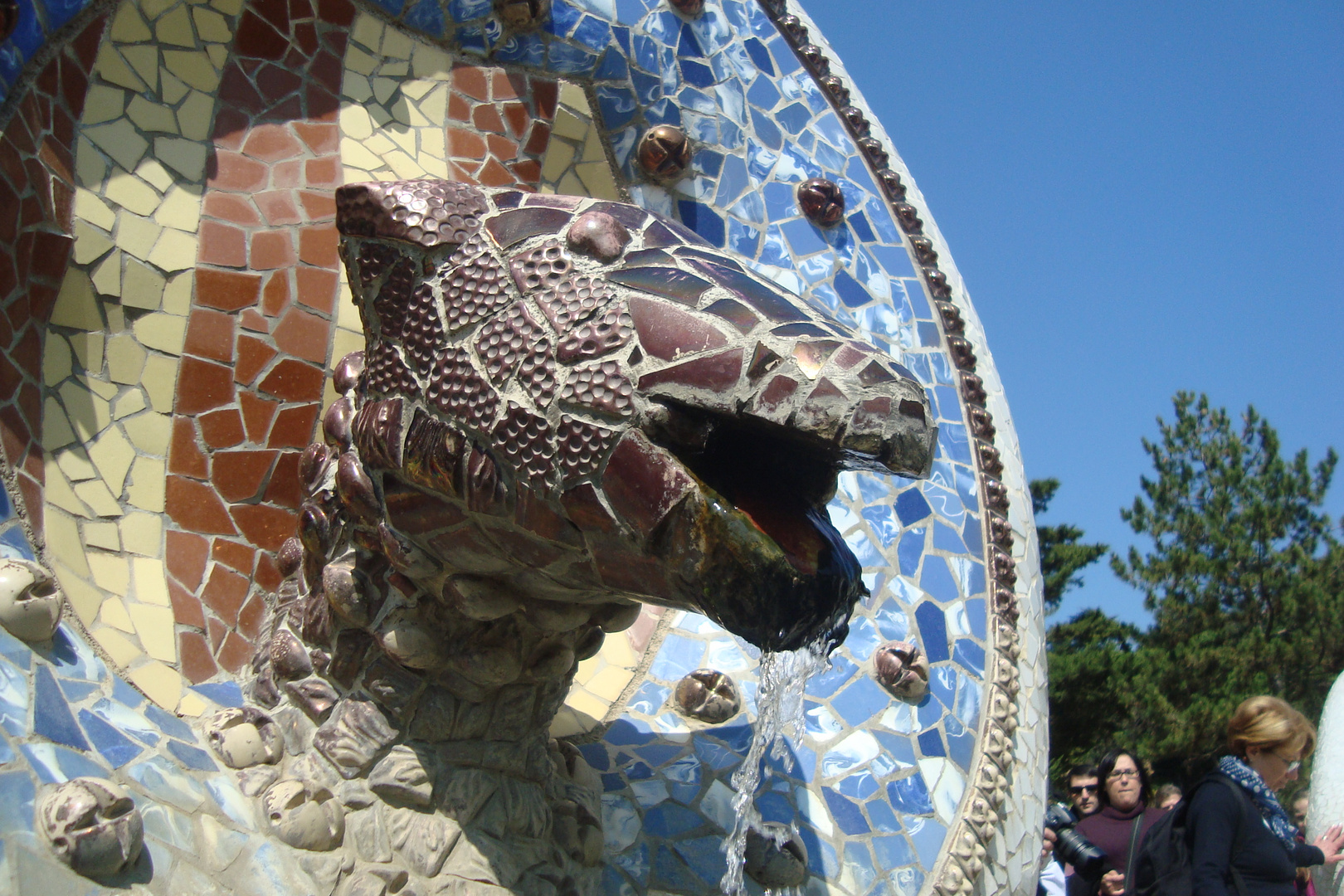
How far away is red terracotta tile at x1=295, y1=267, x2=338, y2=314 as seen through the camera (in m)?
2.86

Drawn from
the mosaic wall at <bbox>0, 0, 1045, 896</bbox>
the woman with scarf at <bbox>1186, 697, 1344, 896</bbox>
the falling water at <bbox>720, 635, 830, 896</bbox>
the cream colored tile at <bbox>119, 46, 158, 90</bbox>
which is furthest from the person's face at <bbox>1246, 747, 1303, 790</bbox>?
the cream colored tile at <bbox>119, 46, 158, 90</bbox>

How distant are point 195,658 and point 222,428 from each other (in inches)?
19.8

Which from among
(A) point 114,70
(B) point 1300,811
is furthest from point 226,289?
(B) point 1300,811

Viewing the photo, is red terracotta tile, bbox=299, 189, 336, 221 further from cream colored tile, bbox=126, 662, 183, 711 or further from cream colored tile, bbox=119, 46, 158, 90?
cream colored tile, bbox=126, 662, 183, 711

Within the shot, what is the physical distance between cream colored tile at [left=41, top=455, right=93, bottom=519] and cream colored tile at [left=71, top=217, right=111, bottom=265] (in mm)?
438

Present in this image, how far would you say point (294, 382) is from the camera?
2807 millimetres

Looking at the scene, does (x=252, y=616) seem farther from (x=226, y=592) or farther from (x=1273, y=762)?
(x=1273, y=762)

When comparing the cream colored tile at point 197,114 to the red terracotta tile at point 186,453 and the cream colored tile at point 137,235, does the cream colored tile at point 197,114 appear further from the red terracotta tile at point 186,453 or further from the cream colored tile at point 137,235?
the red terracotta tile at point 186,453

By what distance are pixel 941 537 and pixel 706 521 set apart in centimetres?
174

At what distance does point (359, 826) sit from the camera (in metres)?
2.22

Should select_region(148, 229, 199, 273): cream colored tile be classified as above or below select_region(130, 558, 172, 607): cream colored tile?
above

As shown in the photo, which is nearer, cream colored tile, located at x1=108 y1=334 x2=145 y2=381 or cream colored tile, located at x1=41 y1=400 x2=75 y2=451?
cream colored tile, located at x1=41 y1=400 x2=75 y2=451

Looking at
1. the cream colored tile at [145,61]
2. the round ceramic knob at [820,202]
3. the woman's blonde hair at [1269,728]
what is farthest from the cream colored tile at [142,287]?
the woman's blonde hair at [1269,728]

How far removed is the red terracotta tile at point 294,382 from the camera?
2.78 m
